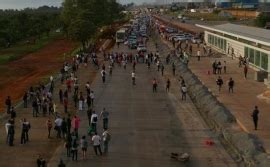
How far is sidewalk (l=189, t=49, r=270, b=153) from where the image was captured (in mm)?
27641

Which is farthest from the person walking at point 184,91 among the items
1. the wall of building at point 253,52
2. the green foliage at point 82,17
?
the green foliage at point 82,17

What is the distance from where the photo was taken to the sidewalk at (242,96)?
27641 mm

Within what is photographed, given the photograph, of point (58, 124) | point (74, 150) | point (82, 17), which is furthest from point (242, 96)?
point (82, 17)

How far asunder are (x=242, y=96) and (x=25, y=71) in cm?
3055

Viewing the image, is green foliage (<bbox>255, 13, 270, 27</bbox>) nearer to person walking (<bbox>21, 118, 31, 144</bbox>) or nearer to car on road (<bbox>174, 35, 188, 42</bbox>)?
car on road (<bbox>174, 35, 188, 42</bbox>)

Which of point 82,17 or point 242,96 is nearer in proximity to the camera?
point 242,96

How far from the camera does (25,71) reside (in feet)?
202

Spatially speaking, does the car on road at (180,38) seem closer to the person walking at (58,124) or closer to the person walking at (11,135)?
the person walking at (58,124)

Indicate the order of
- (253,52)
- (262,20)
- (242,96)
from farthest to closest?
(262,20), (253,52), (242,96)

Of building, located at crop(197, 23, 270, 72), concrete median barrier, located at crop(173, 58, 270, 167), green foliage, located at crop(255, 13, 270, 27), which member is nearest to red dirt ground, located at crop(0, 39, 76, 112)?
concrete median barrier, located at crop(173, 58, 270, 167)

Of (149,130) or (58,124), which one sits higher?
(58,124)

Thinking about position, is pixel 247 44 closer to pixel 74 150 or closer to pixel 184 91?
pixel 184 91

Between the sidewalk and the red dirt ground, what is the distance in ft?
47.1

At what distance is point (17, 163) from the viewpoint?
22484 millimetres
